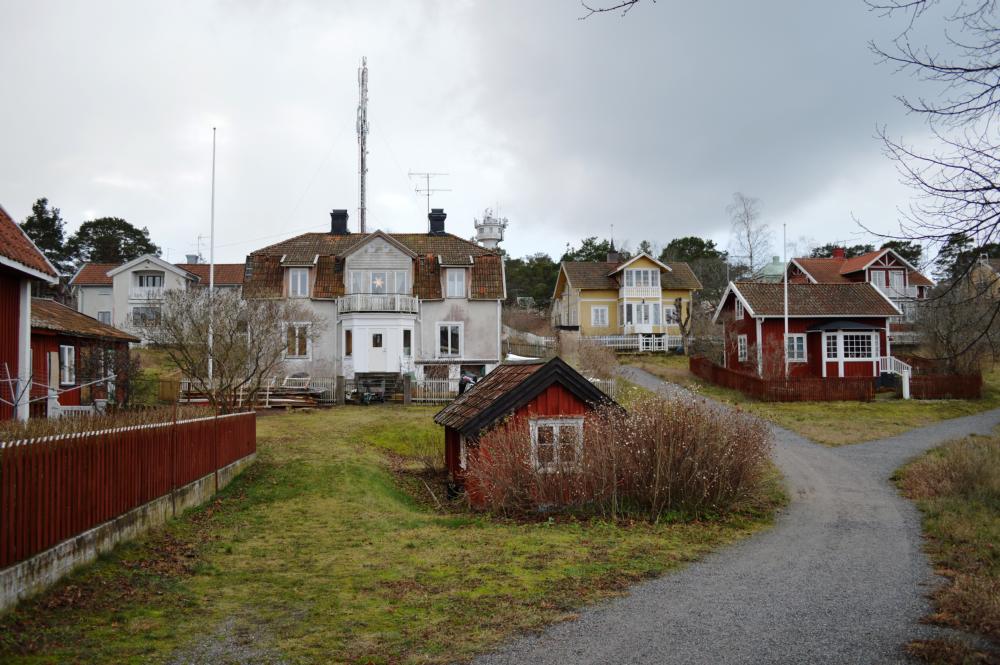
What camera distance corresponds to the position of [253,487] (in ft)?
54.4

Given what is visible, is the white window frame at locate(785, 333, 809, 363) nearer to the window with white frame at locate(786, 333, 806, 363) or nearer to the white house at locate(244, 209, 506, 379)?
the window with white frame at locate(786, 333, 806, 363)

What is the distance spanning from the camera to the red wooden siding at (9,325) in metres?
14.4

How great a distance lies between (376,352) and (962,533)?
2760 centimetres

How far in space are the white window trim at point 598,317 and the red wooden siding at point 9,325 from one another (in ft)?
143

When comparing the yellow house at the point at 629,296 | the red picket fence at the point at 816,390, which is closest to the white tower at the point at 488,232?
the yellow house at the point at 629,296

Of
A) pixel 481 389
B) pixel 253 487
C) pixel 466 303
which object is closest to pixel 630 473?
pixel 481 389

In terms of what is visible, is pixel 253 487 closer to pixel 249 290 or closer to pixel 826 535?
pixel 826 535

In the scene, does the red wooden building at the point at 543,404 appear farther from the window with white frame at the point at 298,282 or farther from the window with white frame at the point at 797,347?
the window with white frame at the point at 797,347

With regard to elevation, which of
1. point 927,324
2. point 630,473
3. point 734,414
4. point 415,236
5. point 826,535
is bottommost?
point 826,535

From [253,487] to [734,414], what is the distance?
10081 millimetres

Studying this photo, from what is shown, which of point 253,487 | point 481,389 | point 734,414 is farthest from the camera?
point 481,389

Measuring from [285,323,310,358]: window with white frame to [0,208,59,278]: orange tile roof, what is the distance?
17557 millimetres

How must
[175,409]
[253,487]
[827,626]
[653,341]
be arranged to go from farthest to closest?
[653,341] → [253,487] → [175,409] → [827,626]

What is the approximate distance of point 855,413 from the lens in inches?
1177
